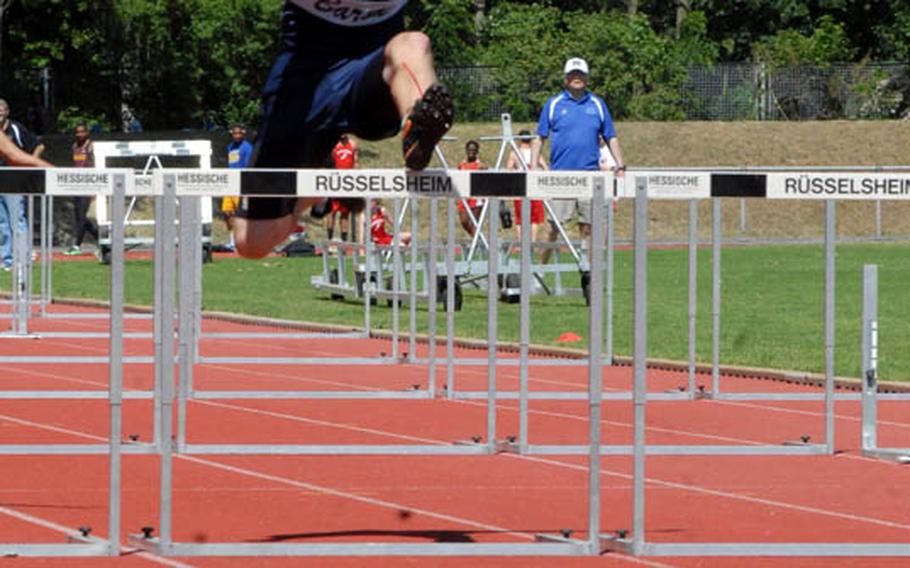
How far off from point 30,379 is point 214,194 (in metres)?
6.26

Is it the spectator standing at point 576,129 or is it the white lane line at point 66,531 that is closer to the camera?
the white lane line at point 66,531

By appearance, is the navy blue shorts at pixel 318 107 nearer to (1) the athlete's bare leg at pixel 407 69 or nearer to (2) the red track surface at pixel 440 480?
(1) the athlete's bare leg at pixel 407 69

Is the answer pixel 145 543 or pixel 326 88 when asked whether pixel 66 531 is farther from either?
pixel 326 88

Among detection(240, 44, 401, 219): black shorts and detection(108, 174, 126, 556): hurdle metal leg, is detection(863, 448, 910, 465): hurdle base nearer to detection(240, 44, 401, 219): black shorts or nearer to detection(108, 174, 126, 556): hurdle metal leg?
detection(240, 44, 401, 219): black shorts

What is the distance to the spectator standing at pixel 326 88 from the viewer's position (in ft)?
23.1

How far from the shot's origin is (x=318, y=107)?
770cm

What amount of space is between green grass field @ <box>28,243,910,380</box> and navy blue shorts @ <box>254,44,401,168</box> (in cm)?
551

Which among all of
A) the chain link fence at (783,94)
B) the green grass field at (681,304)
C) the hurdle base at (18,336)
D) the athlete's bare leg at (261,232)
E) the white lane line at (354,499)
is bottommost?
the white lane line at (354,499)

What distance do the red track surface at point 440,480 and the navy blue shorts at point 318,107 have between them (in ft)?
4.51

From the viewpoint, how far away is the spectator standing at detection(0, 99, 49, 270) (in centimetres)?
1216

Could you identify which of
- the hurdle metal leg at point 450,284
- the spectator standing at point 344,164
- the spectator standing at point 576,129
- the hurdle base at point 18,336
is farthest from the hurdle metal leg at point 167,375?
the spectator standing at point 344,164

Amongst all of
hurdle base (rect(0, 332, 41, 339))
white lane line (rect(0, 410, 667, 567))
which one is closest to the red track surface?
white lane line (rect(0, 410, 667, 567))

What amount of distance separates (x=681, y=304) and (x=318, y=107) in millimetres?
11050

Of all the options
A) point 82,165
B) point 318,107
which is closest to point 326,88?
point 318,107
